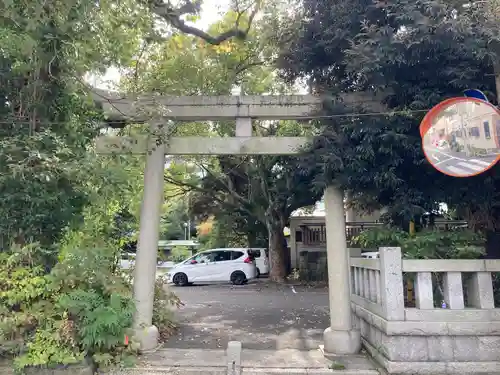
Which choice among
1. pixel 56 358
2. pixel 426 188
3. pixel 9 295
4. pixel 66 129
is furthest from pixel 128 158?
pixel 426 188

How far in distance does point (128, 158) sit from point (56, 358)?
9.91ft

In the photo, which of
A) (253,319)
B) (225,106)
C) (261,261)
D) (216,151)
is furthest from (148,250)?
(261,261)

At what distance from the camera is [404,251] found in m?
5.62

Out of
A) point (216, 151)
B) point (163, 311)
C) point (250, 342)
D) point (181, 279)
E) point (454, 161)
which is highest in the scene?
point (216, 151)

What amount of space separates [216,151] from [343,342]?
143 inches

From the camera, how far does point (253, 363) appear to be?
18.3 feet

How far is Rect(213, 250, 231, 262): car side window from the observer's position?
17.2 metres

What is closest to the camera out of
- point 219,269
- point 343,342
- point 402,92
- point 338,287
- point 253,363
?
point 253,363

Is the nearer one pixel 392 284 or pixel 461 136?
pixel 392 284

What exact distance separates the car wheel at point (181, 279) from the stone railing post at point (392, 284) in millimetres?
12992

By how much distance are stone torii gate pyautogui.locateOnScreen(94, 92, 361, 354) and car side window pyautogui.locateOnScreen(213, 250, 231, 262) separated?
1086 centimetres

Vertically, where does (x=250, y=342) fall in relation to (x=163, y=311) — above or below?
below

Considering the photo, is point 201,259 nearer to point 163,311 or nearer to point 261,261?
point 261,261

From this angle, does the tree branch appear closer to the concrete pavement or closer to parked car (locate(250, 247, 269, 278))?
the concrete pavement
